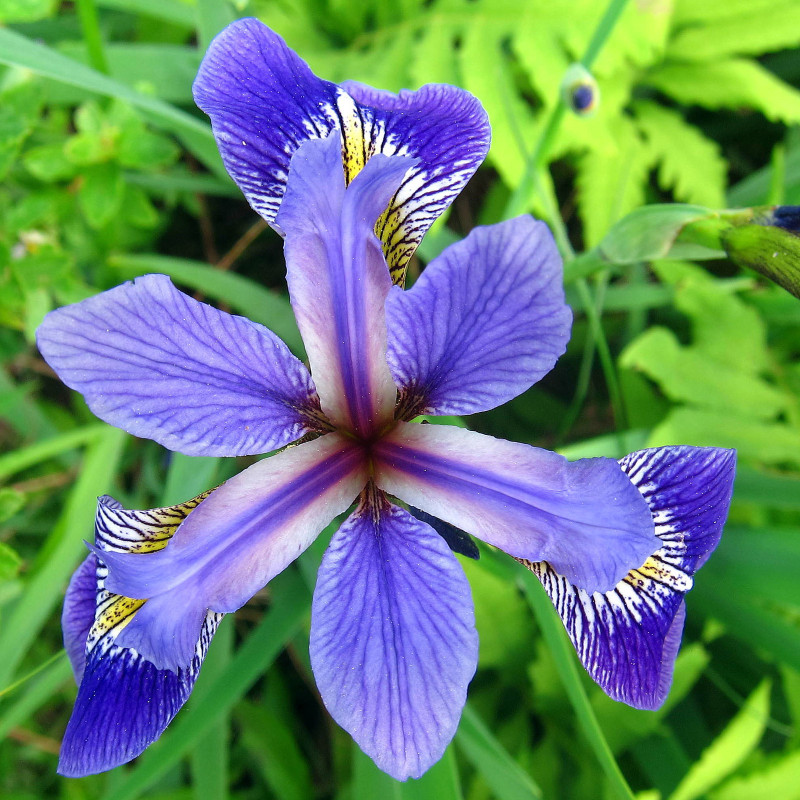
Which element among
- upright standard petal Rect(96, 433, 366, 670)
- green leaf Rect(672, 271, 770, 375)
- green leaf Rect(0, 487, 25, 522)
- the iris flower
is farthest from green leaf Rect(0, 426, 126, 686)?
green leaf Rect(672, 271, 770, 375)

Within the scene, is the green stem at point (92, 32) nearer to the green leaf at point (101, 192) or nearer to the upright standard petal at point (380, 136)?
the green leaf at point (101, 192)

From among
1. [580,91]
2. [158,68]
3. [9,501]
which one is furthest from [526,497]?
[158,68]

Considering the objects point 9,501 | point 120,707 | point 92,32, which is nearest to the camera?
point 120,707

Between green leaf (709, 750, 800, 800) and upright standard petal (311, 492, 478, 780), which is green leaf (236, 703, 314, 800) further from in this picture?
upright standard petal (311, 492, 478, 780)

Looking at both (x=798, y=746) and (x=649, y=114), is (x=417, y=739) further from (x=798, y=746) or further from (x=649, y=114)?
(x=649, y=114)

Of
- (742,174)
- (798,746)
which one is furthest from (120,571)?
(742,174)

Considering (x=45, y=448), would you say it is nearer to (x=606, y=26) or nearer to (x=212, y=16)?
(x=212, y=16)

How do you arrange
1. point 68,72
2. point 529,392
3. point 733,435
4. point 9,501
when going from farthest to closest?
point 529,392 → point 733,435 → point 9,501 → point 68,72
